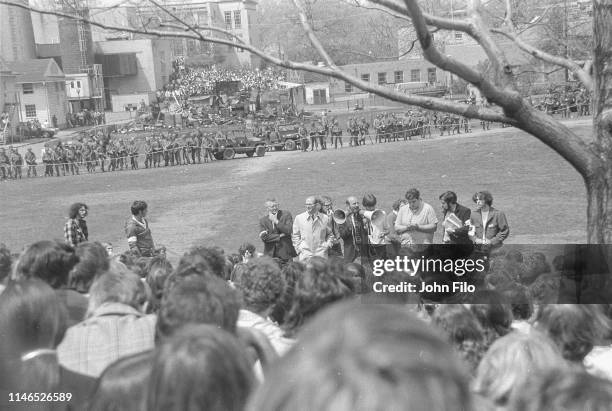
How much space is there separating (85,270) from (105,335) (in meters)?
1.42

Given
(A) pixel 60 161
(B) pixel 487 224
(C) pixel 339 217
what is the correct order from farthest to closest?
(A) pixel 60 161 < (C) pixel 339 217 < (B) pixel 487 224

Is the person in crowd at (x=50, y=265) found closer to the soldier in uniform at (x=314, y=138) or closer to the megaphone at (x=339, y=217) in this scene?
the megaphone at (x=339, y=217)

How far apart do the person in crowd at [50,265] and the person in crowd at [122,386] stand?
2.03 metres

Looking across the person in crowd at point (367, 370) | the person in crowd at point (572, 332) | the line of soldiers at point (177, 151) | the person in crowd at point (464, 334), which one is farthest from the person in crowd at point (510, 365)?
the line of soldiers at point (177, 151)

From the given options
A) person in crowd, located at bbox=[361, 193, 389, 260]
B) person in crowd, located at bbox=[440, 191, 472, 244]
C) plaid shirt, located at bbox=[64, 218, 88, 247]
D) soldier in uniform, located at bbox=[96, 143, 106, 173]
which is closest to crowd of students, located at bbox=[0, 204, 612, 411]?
person in crowd, located at bbox=[440, 191, 472, 244]

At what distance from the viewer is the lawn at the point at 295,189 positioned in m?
17.6

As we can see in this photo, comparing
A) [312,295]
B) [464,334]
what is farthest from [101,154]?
[464,334]

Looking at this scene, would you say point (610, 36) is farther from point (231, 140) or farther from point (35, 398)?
point (231, 140)

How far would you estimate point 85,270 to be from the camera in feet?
16.4

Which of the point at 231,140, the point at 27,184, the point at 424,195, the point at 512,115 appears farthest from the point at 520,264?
the point at 231,140

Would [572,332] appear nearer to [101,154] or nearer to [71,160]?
[71,160]

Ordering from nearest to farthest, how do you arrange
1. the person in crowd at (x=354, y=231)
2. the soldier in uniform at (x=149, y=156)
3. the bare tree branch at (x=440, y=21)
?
the bare tree branch at (x=440, y=21) < the person in crowd at (x=354, y=231) < the soldier in uniform at (x=149, y=156)

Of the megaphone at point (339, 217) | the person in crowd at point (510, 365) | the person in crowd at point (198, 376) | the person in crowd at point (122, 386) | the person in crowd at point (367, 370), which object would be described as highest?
the person in crowd at point (367, 370)

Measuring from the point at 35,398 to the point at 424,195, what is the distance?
18.1 metres
